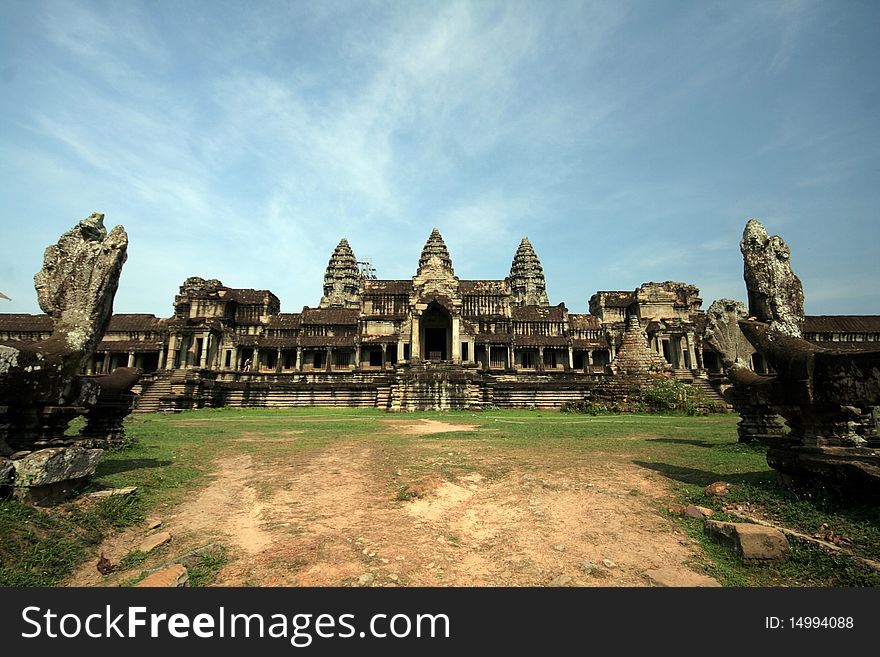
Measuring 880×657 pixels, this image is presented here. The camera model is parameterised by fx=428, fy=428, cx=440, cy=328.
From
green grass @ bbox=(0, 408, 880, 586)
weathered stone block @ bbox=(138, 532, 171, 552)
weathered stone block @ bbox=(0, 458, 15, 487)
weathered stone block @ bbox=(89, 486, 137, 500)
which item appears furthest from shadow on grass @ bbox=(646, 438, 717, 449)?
weathered stone block @ bbox=(0, 458, 15, 487)

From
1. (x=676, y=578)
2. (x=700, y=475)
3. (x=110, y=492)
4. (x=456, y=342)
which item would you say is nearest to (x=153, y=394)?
(x=456, y=342)

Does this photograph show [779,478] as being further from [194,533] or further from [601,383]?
[601,383]

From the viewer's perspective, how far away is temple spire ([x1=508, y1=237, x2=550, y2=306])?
67438 mm

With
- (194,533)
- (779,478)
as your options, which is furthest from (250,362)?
(779,478)

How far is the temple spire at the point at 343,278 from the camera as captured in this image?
68625 mm

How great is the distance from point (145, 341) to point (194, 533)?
51.3m

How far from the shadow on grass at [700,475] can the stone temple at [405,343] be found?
64.7 feet

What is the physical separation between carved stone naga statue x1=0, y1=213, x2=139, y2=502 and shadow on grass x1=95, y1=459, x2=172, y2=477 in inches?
53.8

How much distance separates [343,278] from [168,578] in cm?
6796

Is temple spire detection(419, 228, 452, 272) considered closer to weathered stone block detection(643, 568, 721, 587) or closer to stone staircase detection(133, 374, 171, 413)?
stone staircase detection(133, 374, 171, 413)

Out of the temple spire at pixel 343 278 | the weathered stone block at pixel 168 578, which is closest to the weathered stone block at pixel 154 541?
the weathered stone block at pixel 168 578
